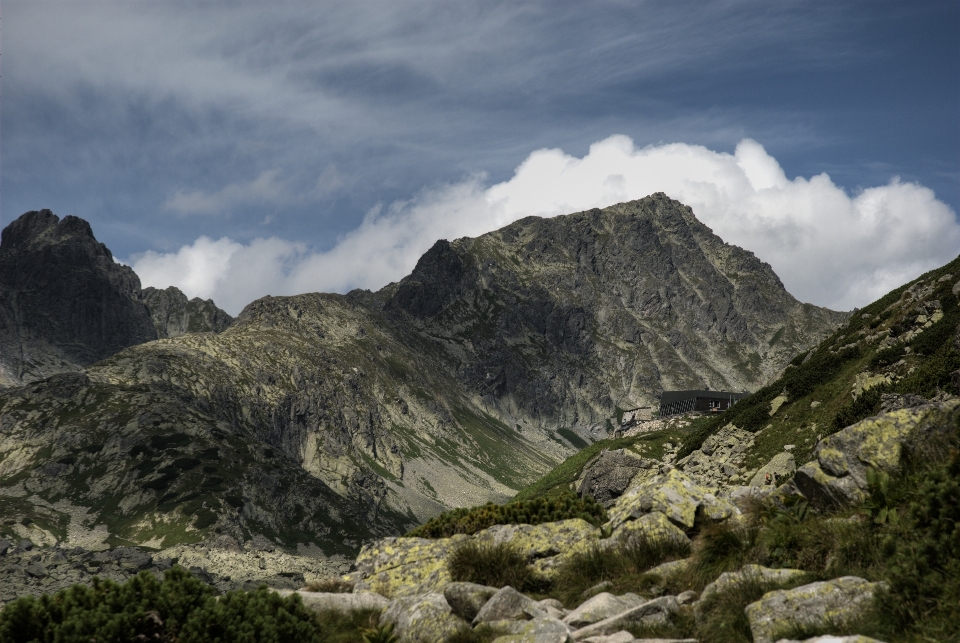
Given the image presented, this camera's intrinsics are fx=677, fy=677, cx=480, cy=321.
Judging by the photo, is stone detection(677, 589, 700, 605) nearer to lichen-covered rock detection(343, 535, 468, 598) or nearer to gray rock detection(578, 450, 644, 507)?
lichen-covered rock detection(343, 535, 468, 598)

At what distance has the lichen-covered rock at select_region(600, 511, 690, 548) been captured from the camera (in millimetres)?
17188

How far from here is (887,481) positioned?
1320cm

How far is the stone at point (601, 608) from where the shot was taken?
44.7 ft

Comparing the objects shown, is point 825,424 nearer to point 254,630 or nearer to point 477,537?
point 477,537

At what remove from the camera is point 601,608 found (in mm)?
13844

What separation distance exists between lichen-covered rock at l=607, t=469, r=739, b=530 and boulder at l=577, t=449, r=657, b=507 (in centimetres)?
1898

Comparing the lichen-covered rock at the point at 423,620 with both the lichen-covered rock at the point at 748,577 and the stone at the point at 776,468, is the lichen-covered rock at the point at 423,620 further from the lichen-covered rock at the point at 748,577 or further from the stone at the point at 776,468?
the stone at the point at 776,468

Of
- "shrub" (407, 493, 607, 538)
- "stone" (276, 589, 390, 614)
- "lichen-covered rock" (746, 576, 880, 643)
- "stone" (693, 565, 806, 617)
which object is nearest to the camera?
"lichen-covered rock" (746, 576, 880, 643)

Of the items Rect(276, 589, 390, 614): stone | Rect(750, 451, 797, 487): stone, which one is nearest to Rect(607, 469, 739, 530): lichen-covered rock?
Rect(276, 589, 390, 614): stone

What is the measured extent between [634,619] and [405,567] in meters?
8.81

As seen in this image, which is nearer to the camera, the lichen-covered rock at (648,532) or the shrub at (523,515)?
the lichen-covered rock at (648,532)

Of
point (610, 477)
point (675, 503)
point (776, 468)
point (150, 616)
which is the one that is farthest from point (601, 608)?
point (776, 468)

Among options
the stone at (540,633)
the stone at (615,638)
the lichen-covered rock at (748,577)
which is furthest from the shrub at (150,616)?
the lichen-covered rock at (748,577)

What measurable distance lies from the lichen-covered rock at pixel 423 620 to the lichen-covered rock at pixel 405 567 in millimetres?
2277
